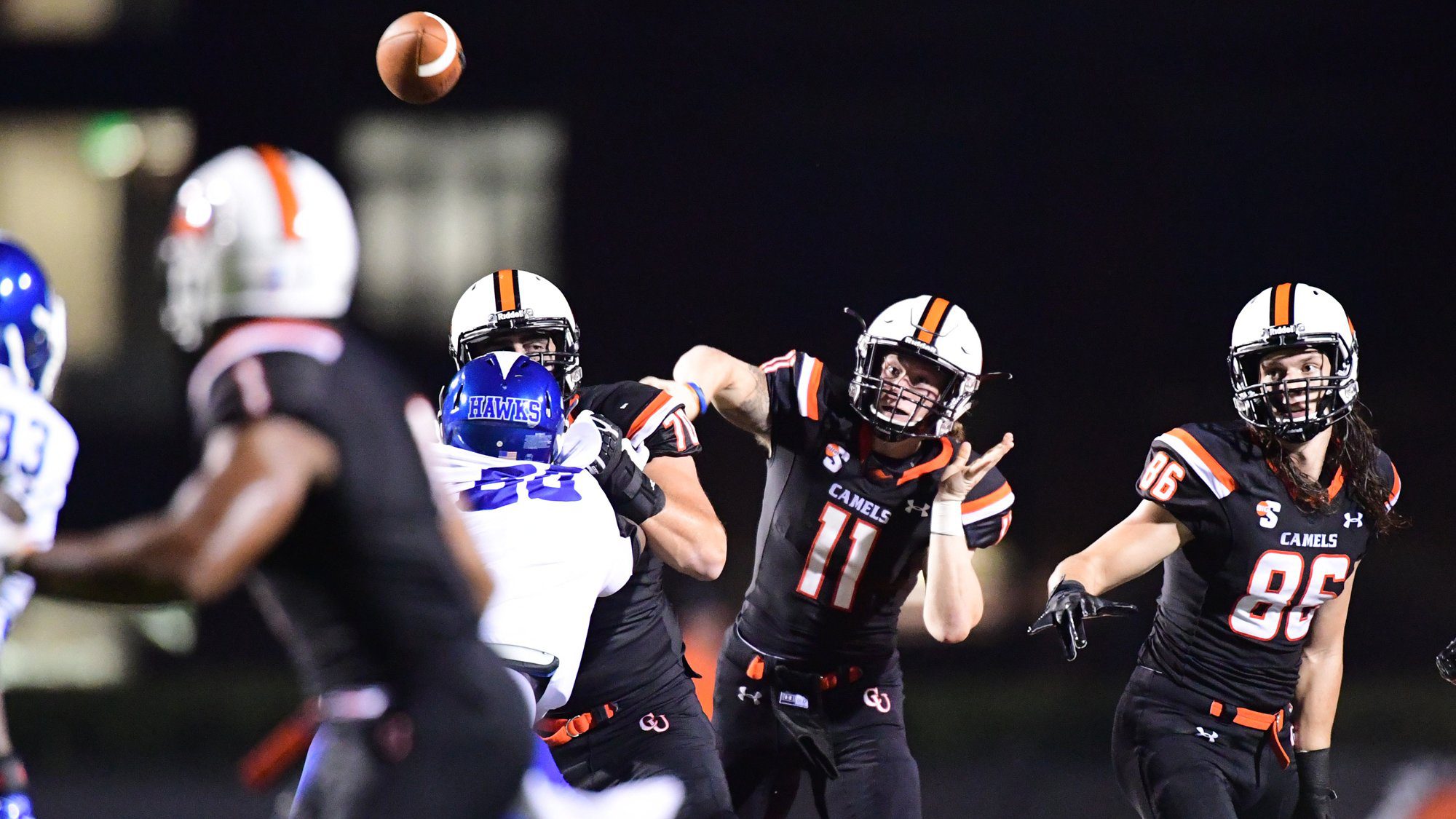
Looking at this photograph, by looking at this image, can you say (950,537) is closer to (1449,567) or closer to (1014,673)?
(1014,673)

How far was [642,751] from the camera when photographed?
378 centimetres

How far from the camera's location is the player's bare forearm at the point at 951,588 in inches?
156

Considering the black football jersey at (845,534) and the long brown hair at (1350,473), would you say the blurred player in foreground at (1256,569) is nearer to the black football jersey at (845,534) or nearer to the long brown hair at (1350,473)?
the long brown hair at (1350,473)

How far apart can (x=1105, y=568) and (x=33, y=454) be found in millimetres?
2425

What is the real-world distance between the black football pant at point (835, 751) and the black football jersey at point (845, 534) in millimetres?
101

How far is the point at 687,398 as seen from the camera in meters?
4.02

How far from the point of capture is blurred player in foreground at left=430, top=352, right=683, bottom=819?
2955 millimetres

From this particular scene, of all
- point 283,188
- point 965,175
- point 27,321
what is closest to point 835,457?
point 27,321

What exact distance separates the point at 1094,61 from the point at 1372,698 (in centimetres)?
427

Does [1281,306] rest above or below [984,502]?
above

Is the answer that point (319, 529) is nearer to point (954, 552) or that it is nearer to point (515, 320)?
point (515, 320)

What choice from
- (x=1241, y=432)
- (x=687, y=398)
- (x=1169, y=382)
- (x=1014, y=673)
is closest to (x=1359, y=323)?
(x=1169, y=382)

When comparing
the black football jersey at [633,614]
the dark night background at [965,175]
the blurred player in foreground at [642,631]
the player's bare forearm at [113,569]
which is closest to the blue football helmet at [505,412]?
the blurred player in foreground at [642,631]

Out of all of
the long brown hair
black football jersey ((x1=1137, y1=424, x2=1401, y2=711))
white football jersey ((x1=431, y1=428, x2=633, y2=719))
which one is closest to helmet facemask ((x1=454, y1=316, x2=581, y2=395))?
white football jersey ((x1=431, y1=428, x2=633, y2=719))
